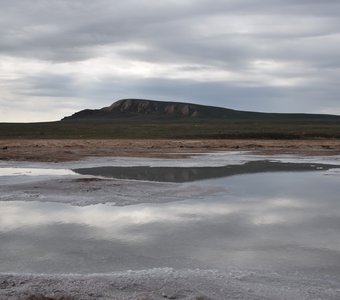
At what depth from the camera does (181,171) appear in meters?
24.8

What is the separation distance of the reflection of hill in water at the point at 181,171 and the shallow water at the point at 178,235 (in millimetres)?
6140

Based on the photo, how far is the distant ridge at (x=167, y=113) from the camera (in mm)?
147000

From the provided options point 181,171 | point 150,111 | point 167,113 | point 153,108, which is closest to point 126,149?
point 181,171

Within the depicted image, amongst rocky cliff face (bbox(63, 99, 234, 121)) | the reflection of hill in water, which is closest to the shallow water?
the reflection of hill in water

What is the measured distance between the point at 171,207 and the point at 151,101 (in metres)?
153

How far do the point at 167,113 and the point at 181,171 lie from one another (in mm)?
131810

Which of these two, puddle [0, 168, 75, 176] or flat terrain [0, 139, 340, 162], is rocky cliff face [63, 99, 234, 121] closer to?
flat terrain [0, 139, 340, 162]

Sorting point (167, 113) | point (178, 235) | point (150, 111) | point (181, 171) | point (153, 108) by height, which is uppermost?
point (153, 108)

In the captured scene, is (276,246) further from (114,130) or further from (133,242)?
(114,130)

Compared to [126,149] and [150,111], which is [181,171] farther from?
[150,111]

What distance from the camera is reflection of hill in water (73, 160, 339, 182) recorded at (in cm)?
2200

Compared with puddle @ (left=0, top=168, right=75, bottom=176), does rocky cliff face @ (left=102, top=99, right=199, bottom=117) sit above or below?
above

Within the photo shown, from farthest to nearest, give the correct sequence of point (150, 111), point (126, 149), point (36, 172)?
point (150, 111) < point (126, 149) < point (36, 172)

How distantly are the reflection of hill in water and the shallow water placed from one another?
614 cm
